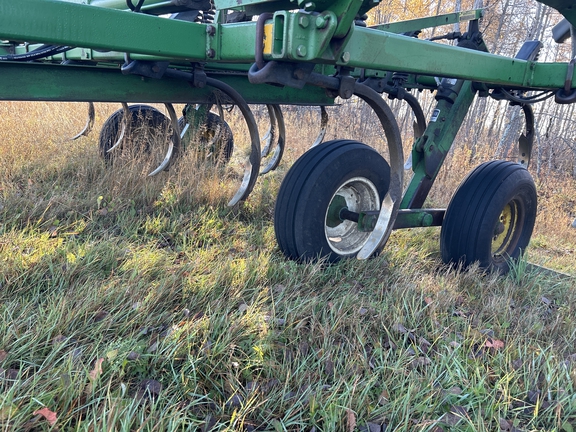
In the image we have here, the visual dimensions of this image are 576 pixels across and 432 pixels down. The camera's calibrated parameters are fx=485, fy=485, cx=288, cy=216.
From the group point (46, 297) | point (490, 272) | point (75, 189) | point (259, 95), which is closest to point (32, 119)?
point (75, 189)

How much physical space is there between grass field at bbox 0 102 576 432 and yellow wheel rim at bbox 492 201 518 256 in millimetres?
181

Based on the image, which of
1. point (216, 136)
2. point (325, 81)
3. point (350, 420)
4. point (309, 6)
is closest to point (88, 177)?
point (216, 136)

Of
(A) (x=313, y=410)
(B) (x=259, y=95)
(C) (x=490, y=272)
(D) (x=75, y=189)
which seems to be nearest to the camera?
(A) (x=313, y=410)

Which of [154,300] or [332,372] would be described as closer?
[332,372]

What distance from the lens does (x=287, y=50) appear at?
1963mm

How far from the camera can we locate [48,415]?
143 cm

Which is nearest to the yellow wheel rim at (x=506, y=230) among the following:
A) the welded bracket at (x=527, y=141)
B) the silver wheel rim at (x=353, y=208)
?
the welded bracket at (x=527, y=141)

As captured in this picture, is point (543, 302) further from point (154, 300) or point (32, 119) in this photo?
point (32, 119)

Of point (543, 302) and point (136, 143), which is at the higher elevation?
point (136, 143)

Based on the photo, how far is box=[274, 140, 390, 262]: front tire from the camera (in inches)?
112

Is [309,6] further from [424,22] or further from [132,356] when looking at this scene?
[424,22]

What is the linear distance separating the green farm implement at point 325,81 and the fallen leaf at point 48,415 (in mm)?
1227

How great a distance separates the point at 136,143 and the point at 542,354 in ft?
13.7

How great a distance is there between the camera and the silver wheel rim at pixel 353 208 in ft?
10.3
